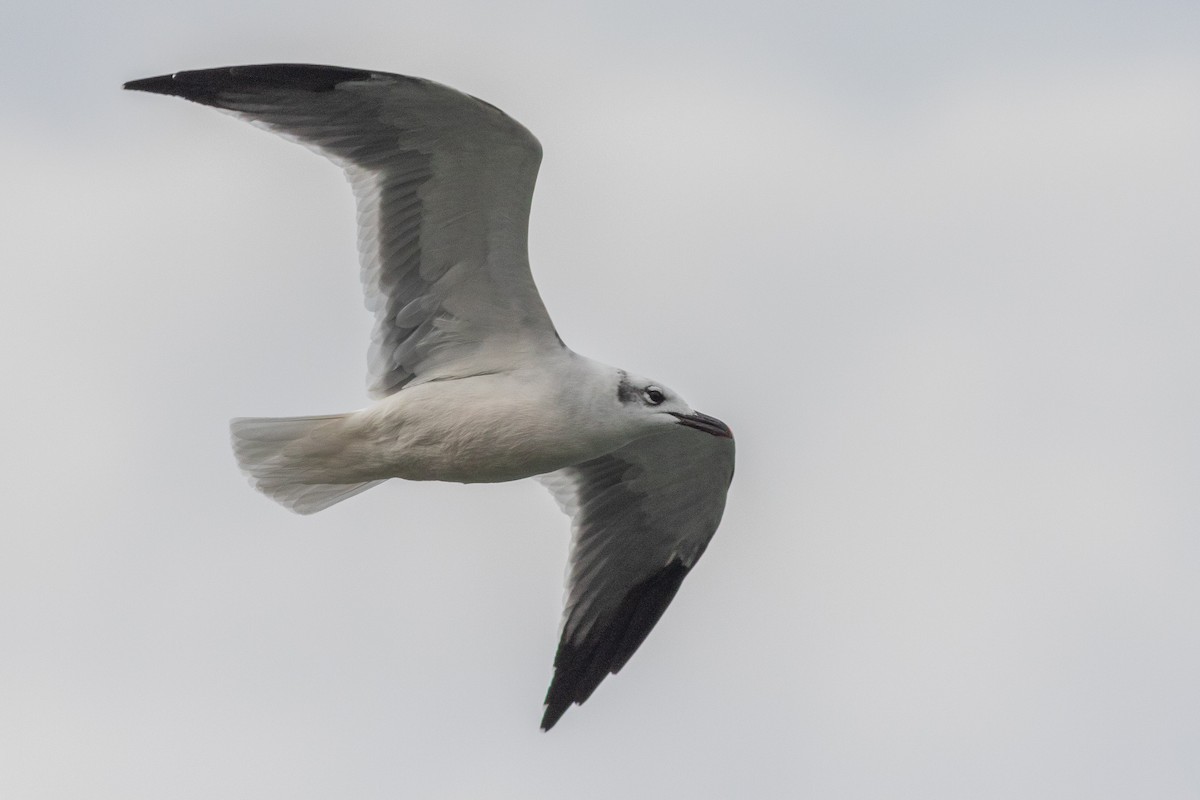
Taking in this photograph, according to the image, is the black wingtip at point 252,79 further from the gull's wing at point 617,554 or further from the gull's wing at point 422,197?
the gull's wing at point 617,554

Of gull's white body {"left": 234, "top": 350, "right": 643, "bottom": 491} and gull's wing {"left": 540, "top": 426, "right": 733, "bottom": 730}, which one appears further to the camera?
gull's wing {"left": 540, "top": 426, "right": 733, "bottom": 730}

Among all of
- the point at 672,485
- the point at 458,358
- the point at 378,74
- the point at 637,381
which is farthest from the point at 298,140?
the point at 672,485

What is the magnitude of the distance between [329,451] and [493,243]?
1.39m

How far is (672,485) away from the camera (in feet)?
34.4

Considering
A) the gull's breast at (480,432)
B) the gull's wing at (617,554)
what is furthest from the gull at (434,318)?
the gull's wing at (617,554)

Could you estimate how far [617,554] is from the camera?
10617mm

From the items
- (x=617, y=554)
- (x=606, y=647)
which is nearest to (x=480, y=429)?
(x=617, y=554)

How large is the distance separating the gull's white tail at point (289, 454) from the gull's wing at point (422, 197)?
429mm

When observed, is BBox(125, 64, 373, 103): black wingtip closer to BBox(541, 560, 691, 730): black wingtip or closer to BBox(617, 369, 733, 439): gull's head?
BBox(617, 369, 733, 439): gull's head

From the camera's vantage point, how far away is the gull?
866cm

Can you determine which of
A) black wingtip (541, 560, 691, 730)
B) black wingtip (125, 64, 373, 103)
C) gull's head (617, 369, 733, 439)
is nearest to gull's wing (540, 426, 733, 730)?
black wingtip (541, 560, 691, 730)

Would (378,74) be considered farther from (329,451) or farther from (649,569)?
(649,569)

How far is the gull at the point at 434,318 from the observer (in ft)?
28.4

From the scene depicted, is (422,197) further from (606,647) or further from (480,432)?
(606,647)
